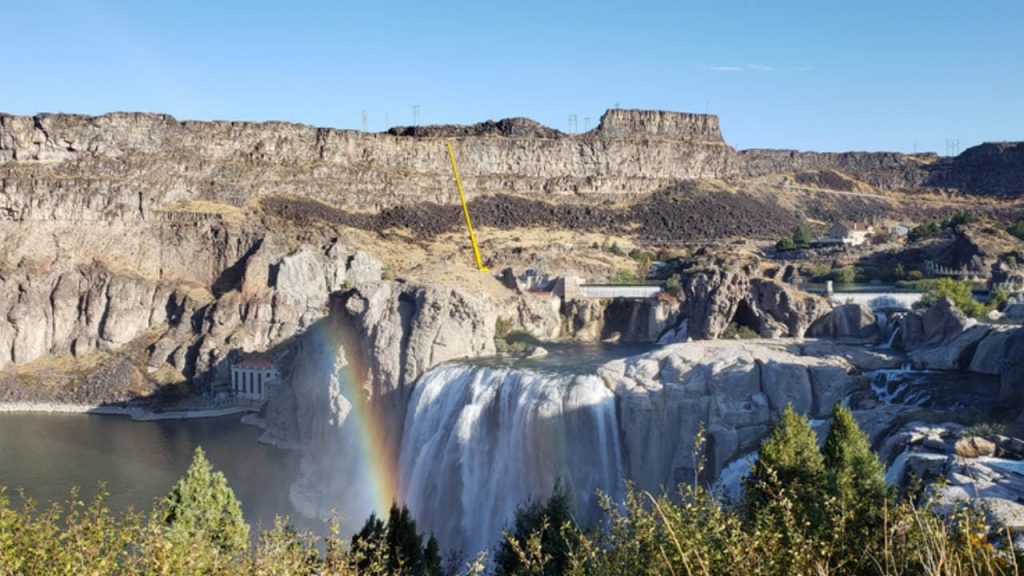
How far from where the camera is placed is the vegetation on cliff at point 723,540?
1068 cm

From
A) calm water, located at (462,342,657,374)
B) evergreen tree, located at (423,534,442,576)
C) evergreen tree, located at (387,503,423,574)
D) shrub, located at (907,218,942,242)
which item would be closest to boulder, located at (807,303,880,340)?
calm water, located at (462,342,657,374)

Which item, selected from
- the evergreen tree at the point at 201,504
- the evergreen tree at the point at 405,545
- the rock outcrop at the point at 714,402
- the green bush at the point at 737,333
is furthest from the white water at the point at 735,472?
the evergreen tree at the point at 201,504

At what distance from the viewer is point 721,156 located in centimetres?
11262

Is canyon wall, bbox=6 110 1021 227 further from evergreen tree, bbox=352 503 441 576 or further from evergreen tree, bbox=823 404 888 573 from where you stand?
evergreen tree, bbox=823 404 888 573

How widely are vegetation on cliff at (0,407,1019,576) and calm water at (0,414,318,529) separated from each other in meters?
20.6

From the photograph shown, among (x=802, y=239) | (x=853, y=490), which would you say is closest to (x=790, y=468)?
(x=853, y=490)

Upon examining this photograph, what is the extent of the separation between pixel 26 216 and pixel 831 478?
7091 centimetres

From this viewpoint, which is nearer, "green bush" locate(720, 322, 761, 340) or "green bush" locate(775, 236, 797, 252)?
"green bush" locate(720, 322, 761, 340)

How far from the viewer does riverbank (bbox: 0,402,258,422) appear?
58469 millimetres

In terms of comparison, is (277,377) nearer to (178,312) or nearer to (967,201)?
(178,312)

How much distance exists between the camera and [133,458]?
47.2 meters

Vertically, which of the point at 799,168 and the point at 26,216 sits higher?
the point at 799,168

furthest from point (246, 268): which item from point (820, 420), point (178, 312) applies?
point (820, 420)

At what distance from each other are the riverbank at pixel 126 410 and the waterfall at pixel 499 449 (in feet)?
87.5
